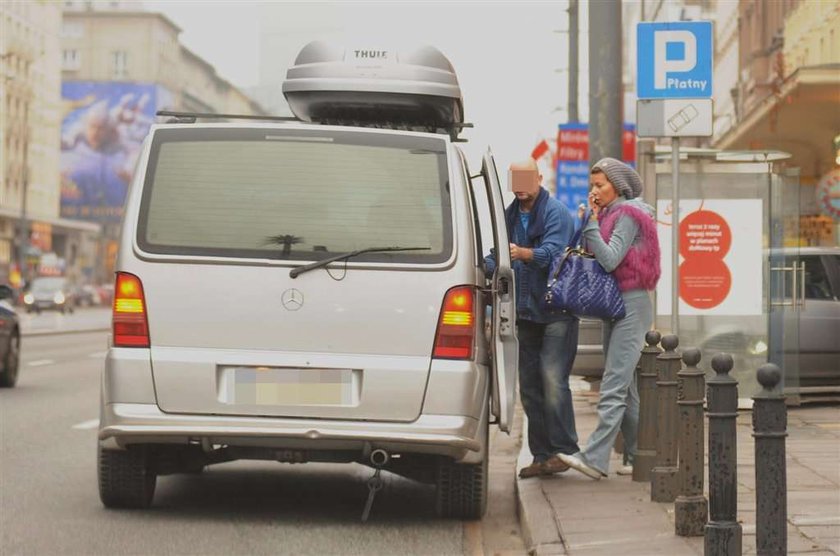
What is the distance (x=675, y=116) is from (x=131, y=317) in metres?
4.65

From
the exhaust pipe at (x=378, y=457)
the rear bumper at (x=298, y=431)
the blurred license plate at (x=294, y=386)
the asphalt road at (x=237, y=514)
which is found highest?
the blurred license plate at (x=294, y=386)

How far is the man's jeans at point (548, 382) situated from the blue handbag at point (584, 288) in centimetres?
27

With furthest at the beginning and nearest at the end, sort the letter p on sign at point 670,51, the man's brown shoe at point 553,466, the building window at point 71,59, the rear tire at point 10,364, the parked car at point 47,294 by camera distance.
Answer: the building window at point 71,59
the parked car at point 47,294
the rear tire at point 10,364
the letter p on sign at point 670,51
the man's brown shoe at point 553,466

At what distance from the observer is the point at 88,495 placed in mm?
9266

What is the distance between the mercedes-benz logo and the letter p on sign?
4210mm

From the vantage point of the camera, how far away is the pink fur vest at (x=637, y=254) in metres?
9.19

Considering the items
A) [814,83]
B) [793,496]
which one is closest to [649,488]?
[793,496]

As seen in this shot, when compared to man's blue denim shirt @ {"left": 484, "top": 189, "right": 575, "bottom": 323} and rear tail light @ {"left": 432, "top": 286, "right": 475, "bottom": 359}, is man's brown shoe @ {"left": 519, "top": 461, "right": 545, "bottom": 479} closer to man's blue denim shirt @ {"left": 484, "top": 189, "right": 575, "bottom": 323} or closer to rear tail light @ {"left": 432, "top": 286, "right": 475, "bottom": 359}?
man's blue denim shirt @ {"left": 484, "top": 189, "right": 575, "bottom": 323}

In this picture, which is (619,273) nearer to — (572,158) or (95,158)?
(572,158)

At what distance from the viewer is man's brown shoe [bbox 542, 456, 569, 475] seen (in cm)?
945

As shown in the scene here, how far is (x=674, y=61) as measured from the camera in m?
11.4

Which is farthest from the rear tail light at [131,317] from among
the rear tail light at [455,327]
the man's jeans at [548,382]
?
the man's jeans at [548,382]

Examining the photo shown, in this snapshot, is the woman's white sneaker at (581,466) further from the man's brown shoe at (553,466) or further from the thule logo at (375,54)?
the thule logo at (375,54)

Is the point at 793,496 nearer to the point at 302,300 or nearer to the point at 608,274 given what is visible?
the point at 608,274
